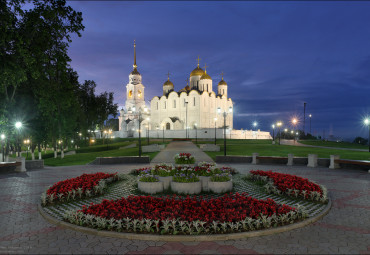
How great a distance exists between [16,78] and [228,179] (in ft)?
48.7

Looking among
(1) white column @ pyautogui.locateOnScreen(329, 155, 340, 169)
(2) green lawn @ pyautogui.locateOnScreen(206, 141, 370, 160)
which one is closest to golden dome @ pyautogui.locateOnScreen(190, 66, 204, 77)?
(2) green lawn @ pyautogui.locateOnScreen(206, 141, 370, 160)

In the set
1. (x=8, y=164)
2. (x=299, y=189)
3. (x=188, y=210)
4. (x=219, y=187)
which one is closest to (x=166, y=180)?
(x=219, y=187)

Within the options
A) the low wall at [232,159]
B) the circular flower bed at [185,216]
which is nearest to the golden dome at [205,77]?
the low wall at [232,159]

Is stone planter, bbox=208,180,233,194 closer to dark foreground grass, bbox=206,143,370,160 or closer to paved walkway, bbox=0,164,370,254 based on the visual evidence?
paved walkway, bbox=0,164,370,254

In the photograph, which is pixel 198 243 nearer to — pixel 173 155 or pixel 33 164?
pixel 33 164

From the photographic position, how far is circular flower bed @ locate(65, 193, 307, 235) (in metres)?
5.45

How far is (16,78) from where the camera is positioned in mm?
15398

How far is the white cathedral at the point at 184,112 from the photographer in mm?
63531

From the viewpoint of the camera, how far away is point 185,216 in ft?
19.1

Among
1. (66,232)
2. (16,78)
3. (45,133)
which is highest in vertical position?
(16,78)

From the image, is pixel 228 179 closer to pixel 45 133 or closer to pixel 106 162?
pixel 106 162

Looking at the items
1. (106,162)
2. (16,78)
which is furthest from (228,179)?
(16,78)

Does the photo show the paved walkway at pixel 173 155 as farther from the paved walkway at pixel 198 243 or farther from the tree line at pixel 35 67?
the paved walkway at pixel 198 243

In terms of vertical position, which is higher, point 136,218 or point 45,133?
point 45,133
